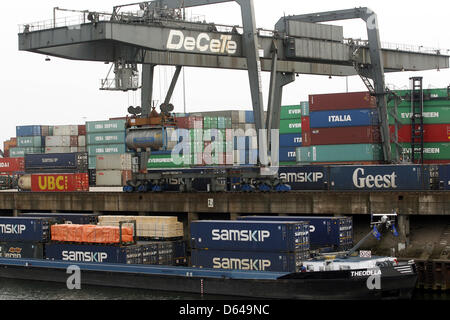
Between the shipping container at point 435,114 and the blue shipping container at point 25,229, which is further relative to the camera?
the shipping container at point 435,114

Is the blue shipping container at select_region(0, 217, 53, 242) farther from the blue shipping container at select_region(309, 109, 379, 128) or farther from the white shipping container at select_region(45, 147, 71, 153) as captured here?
the white shipping container at select_region(45, 147, 71, 153)

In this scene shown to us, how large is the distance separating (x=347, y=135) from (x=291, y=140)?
647 inches

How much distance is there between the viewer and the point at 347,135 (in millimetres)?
58469

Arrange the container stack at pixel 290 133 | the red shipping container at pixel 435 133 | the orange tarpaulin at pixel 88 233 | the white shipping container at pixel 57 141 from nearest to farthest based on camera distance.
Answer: the orange tarpaulin at pixel 88 233
the red shipping container at pixel 435 133
the container stack at pixel 290 133
the white shipping container at pixel 57 141

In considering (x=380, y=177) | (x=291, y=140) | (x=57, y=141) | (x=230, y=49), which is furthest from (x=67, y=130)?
(x=380, y=177)

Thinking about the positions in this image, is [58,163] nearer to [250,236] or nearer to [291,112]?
[291,112]

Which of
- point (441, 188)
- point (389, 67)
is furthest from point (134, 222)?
point (389, 67)

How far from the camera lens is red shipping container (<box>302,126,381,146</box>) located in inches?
2283

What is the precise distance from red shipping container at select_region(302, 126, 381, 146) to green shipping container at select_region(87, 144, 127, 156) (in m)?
32.9

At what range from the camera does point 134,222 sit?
40.5 metres

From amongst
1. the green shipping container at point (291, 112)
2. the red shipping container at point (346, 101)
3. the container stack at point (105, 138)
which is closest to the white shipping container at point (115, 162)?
the container stack at point (105, 138)

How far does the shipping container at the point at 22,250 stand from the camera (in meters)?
43.7

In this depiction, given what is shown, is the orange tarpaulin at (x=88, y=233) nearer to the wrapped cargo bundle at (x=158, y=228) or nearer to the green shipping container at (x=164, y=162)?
the wrapped cargo bundle at (x=158, y=228)

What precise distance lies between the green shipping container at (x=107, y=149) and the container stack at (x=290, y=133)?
20.7m
